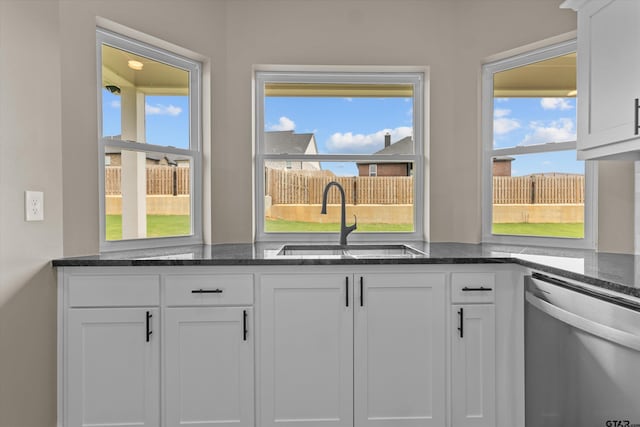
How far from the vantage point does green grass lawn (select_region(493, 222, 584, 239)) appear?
2.41 metres

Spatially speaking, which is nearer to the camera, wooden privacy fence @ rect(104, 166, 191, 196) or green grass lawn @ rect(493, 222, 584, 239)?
wooden privacy fence @ rect(104, 166, 191, 196)

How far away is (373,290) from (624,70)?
146 centimetres

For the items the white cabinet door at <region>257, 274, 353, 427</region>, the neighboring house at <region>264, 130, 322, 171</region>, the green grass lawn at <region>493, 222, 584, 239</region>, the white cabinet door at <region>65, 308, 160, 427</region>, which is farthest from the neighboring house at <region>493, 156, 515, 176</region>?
the white cabinet door at <region>65, 308, 160, 427</region>

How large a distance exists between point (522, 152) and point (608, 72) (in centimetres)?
84

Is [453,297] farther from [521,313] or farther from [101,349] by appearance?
[101,349]

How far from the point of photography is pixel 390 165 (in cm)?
279

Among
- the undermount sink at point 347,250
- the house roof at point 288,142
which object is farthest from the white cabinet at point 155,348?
the house roof at point 288,142

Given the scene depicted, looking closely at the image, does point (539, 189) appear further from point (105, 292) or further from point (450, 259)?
point (105, 292)

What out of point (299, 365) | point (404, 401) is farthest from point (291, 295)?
point (404, 401)

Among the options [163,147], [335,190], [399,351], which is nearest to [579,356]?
[399,351]

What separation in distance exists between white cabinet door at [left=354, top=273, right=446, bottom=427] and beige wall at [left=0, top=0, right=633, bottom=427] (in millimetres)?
864

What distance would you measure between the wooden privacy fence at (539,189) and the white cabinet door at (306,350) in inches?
55.5

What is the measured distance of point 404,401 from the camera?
1.95 meters

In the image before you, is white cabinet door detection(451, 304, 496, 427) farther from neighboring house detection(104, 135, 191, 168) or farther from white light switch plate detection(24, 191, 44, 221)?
white light switch plate detection(24, 191, 44, 221)
